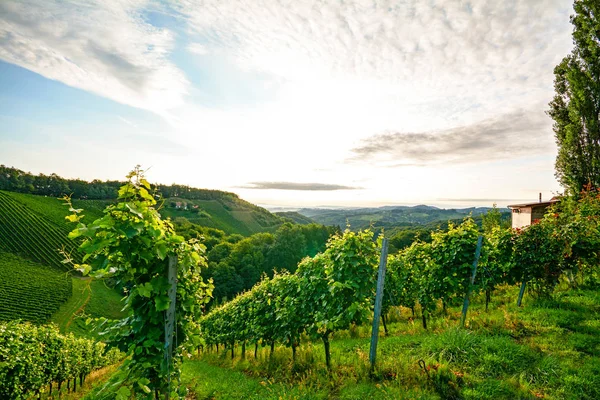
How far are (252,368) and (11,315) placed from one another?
4893cm

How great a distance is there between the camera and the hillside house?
88.7ft

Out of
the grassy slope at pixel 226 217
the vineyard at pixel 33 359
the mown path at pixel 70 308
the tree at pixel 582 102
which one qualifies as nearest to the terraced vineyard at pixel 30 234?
the mown path at pixel 70 308

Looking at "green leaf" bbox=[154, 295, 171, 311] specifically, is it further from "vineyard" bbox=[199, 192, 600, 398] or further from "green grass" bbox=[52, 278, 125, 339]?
"green grass" bbox=[52, 278, 125, 339]

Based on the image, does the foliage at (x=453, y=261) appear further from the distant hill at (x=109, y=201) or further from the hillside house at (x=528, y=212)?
the distant hill at (x=109, y=201)

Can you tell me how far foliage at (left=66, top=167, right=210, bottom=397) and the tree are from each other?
23635 millimetres

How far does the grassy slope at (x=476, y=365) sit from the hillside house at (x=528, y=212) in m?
23.2

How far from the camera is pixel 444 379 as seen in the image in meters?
5.10

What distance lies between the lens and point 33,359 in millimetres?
11766

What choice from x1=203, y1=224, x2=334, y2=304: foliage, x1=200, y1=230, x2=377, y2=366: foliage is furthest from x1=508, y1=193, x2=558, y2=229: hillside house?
x1=203, y1=224, x2=334, y2=304: foliage

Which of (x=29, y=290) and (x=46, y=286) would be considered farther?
(x=46, y=286)

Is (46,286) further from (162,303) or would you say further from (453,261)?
(453,261)

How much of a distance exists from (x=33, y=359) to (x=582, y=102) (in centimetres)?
3226

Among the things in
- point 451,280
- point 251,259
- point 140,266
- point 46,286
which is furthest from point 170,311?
point 46,286

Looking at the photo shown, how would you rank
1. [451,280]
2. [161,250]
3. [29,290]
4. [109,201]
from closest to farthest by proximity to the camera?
[161,250], [451,280], [29,290], [109,201]
